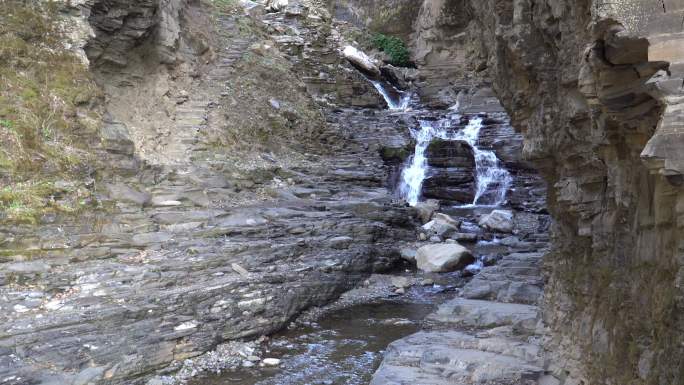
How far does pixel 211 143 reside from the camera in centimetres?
1323

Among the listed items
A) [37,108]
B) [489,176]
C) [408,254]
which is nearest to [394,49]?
[489,176]

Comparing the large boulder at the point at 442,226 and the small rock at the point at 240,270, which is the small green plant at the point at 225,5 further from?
the small rock at the point at 240,270

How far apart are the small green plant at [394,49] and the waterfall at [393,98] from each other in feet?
10.2

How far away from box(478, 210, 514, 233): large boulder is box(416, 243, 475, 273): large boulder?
230 cm

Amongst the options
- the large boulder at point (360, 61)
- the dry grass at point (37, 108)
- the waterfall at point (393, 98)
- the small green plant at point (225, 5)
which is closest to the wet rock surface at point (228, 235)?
the dry grass at point (37, 108)

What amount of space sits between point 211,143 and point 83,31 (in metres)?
3.59

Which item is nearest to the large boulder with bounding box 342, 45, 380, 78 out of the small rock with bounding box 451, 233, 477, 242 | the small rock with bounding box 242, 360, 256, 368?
the small rock with bounding box 451, 233, 477, 242

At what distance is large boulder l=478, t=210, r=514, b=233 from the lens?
44.9ft

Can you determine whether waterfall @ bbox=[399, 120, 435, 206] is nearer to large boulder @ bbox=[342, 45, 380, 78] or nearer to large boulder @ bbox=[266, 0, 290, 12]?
large boulder @ bbox=[342, 45, 380, 78]

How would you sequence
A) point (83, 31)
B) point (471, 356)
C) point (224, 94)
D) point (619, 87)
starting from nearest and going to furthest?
point (619, 87), point (471, 356), point (83, 31), point (224, 94)

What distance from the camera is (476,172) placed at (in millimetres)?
16406

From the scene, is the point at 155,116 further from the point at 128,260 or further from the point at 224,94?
the point at 128,260

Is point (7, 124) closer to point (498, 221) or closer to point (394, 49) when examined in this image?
point (498, 221)

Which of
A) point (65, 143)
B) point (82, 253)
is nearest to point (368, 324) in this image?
point (82, 253)
